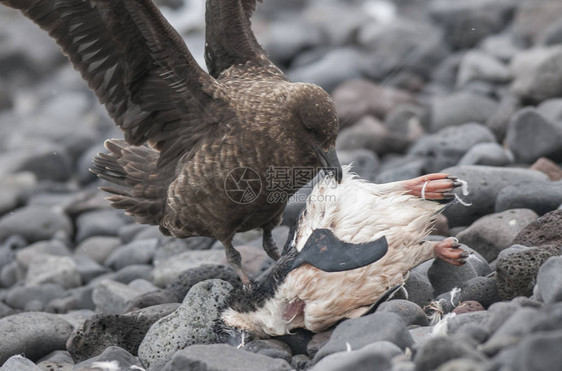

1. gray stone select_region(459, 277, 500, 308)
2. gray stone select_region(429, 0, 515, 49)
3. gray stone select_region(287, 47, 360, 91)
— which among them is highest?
gray stone select_region(429, 0, 515, 49)

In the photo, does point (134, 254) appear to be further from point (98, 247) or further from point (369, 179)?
point (369, 179)

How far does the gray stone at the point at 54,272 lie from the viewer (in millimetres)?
7156

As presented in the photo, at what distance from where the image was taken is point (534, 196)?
222 inches

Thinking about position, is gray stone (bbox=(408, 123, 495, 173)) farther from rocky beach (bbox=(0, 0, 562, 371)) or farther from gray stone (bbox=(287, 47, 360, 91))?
gray stone (bbox=(287, 47, 360, 91))

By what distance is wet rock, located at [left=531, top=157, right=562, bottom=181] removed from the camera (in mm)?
6629

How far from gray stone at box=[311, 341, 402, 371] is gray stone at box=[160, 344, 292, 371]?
24cm

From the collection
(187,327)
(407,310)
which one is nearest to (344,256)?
(407,310)

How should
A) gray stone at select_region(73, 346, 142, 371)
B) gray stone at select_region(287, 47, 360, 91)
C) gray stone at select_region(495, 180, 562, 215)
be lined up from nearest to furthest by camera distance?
gray stone at select_region(73, 346, 142, 371) → gray stone at select_region(495, 180, 562, 215) → gray stone at select_region(287, 47, 360, 91)

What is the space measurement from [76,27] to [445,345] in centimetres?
375

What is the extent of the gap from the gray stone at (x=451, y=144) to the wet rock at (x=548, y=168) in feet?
3.36

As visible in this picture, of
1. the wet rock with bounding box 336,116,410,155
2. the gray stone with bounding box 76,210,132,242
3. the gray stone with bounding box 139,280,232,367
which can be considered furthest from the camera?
the wet rock with bounding box 336,116,410,155

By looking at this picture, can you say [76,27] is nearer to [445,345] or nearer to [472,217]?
[472,217]

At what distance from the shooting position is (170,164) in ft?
19.8

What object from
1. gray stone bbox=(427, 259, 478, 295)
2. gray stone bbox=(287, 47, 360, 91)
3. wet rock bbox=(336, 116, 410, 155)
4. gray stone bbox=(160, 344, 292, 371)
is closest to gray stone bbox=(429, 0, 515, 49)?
gray stone bbox=(287, 47, 360, 91)
